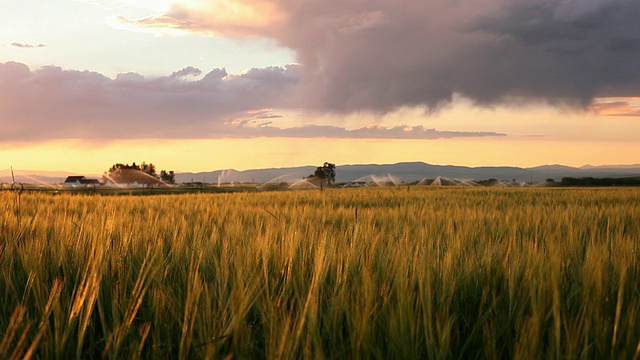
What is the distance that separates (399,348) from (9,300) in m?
1.62

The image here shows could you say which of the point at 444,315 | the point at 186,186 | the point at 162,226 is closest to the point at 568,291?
the point at 444,315

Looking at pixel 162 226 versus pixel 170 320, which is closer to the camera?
pixel 170 320

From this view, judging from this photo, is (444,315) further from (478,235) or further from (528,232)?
(528,232)

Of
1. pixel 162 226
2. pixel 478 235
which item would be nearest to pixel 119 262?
pixel 162 226

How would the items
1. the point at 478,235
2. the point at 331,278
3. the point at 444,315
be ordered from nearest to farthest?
1. the point at 444,315
2. the point at 331,278
3. the point at 478,235

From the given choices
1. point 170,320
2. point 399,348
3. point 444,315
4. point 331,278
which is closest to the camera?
point 399,348

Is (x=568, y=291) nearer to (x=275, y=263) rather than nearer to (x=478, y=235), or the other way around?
(x=275, y=263)

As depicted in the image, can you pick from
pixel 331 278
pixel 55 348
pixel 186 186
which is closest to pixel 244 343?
pixel 55 348

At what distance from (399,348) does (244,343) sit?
42 centimetres

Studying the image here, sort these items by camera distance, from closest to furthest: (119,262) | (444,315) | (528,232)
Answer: (444,315), (119,262), (528,232)

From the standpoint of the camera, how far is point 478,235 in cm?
391

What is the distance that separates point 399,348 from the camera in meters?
1.39

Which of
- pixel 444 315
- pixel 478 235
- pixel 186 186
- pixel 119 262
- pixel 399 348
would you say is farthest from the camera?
pixel 186 186

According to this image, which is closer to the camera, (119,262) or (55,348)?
(55,348)
